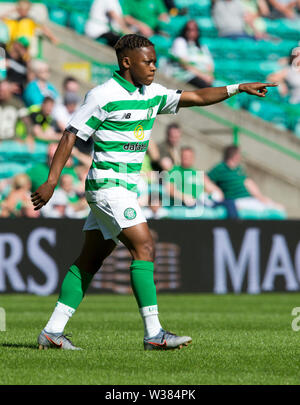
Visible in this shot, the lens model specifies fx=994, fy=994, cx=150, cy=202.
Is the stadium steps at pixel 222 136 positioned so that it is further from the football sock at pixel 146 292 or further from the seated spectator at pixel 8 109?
the football sock at pixel 146 292

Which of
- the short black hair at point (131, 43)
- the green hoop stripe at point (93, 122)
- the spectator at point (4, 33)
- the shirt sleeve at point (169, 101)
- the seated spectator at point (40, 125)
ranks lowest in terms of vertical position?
the green hoop stripe at point (93, 122)

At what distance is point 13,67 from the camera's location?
15.5 m

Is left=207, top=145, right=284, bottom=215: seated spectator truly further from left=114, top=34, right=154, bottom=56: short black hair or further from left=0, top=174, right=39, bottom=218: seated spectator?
left=114, top=34, right=154, bottom=56: short black hair

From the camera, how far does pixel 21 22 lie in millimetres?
16109

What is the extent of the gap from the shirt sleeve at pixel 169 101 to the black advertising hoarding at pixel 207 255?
696 centimetres

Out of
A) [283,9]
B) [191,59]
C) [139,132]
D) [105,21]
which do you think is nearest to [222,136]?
[191,59]

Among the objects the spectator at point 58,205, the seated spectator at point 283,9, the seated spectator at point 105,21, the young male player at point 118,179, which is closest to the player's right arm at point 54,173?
the young male player at point 118,179

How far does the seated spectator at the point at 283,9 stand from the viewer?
2041cm

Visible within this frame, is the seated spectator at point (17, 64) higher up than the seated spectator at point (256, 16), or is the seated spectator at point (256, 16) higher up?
the seated spectator at point (256, 16)

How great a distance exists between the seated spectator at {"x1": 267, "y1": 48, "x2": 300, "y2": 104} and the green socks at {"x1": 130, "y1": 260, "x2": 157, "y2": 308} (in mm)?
11432

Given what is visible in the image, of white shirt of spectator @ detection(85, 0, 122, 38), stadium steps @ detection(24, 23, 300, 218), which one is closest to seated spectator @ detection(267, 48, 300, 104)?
stadium steps @ detection(24, 23, 300, 218)

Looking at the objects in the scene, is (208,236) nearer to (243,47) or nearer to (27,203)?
(27,203)

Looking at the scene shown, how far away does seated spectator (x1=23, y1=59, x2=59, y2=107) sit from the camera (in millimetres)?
15281
